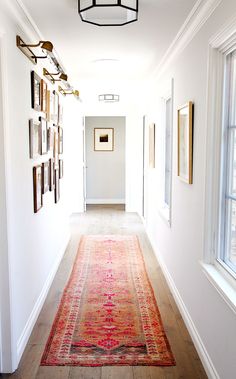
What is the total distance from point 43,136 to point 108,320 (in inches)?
67.5

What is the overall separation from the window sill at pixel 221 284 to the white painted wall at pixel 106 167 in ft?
23.4

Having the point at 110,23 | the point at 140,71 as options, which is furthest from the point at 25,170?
the point at 140,71

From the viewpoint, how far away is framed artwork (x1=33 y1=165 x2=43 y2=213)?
10.0 ft

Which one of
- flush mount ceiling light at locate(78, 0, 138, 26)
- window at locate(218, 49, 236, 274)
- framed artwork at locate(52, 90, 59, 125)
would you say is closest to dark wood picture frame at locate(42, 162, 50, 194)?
framed artwork at locate(52, 90, 59, 125)

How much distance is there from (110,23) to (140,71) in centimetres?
225

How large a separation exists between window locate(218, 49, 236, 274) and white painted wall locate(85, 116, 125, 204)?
7242 millimetres

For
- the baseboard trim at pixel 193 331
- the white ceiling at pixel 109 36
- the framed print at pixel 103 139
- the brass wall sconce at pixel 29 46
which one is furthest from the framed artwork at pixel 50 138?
the framed print at pixel 103 139

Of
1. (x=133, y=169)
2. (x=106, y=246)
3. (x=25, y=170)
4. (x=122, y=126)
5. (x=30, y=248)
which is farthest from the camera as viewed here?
(x=122, y=126)

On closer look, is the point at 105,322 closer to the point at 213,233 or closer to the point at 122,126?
the point at 213,233

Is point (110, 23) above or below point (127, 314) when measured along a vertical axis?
above

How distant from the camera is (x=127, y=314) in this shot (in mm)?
3238

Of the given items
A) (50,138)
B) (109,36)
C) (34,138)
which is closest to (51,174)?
(50,138)

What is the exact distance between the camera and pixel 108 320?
3.12 m

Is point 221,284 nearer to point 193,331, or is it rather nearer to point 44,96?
point 193,331
